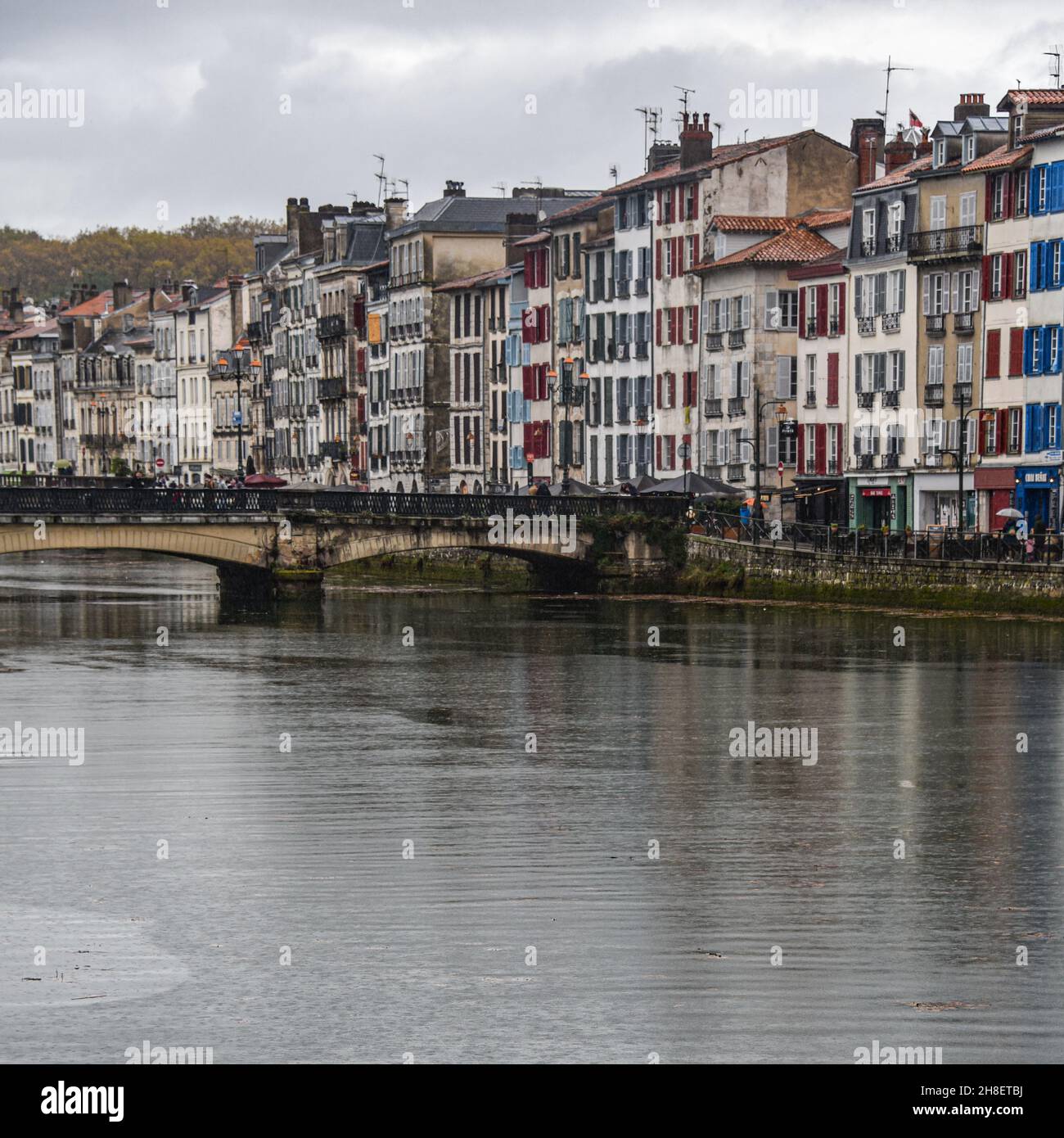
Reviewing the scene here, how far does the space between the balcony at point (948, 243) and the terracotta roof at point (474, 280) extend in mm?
35629

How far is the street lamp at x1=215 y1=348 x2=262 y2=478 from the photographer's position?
154 m

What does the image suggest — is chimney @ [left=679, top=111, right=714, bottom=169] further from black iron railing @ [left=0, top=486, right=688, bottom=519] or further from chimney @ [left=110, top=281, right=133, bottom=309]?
chimney @ [left=110, top=281, right=133, bottom=309]

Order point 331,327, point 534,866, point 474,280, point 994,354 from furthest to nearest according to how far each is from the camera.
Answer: point 331,327 < point 474,280 < point 994,354 < point 534,866

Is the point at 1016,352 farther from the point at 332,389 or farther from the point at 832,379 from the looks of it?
the point at 332,389

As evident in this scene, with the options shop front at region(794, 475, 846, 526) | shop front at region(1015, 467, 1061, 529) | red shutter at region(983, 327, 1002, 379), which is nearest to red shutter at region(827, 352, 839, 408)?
shop front at region(794, 475, 846, 526)

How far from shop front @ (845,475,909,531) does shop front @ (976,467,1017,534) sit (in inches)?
131

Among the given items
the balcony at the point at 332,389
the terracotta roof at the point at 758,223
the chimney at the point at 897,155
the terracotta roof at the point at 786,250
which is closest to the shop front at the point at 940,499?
the terracotta roof at the point at 786,250

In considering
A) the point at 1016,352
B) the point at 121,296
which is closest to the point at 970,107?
the point at 1016,352

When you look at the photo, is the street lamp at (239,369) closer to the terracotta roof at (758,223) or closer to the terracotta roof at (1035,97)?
the terracotta roof at (758,223)

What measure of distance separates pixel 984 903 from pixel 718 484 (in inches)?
2426

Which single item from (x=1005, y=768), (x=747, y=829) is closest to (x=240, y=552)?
(x=1005, y=768)

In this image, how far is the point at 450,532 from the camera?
82250 mm

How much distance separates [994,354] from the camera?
2933 inches

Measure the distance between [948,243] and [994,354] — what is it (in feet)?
13.6
